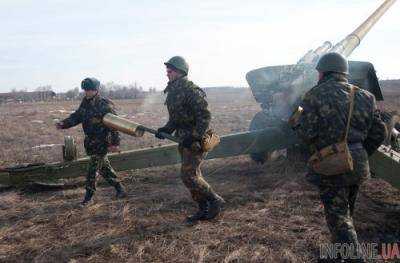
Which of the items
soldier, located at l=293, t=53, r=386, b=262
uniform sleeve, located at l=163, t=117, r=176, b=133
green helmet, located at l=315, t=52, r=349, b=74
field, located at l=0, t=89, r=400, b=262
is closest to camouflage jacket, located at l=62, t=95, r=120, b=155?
field, located at l=0, t=89, r=400, b=262

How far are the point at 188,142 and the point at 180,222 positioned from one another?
3.09 ft

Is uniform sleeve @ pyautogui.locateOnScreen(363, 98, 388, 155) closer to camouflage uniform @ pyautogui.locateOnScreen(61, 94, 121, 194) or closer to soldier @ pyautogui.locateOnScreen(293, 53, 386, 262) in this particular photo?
soldier @ pyautogui.locateOnScreen(293, 53, 386, 262)

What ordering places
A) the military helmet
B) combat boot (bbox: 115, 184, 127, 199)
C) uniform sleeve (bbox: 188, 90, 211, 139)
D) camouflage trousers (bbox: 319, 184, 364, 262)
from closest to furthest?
camouflage trousers (bbox: 319, 184, 364, 262)
uniform sleeve (bbox: 188, 90, 211, 139)
the military helmet
combat boot (bbox: 115, 184, 127, 199)

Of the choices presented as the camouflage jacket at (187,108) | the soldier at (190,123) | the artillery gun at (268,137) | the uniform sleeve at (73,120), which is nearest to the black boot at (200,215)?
the soldier at (190,123)

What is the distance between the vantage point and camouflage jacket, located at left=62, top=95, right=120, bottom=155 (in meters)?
6.20

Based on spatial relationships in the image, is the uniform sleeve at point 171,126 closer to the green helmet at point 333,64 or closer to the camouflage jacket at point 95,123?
the camouflage jacket at point 95,123

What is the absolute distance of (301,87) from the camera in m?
7.29

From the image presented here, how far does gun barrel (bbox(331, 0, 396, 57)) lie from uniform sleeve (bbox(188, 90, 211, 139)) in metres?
4.15

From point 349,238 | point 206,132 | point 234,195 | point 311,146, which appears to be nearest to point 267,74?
point 234,195

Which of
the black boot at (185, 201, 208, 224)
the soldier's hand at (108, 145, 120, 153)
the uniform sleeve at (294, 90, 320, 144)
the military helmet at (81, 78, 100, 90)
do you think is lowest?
the black boot at (185, 201, 208, 224)

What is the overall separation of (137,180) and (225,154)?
1598 mm

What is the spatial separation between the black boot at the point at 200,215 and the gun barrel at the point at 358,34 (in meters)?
4.42

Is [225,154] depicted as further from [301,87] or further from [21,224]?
[21,224]

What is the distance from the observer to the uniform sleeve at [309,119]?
13.1ft
